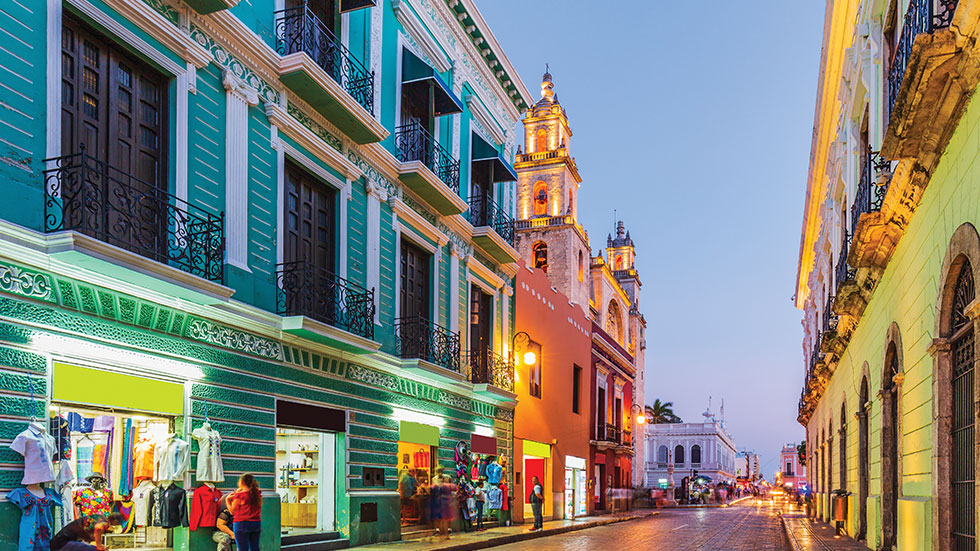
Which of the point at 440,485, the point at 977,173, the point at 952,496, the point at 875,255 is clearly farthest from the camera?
the point at 440,485

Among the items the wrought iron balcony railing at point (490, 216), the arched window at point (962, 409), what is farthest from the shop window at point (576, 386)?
the arched window at point (962, 409)

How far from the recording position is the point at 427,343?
18516 mm

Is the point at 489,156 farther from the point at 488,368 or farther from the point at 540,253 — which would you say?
the point at 540,253

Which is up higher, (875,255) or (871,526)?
(875,255)

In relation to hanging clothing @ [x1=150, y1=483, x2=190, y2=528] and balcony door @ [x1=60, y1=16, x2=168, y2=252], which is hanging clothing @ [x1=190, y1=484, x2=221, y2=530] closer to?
hanging clothing @ [x1=150, y1=483, x2=190, y2=528]

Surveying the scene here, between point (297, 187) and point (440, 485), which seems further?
point (440, 485)

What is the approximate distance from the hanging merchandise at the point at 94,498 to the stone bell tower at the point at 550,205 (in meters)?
38.4

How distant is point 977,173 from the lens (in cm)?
724

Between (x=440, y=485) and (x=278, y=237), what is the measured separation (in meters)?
7.05

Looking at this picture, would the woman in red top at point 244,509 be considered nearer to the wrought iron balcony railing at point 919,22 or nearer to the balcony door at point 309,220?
the balcony door at point 309,220

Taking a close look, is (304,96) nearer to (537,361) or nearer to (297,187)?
(297,187)

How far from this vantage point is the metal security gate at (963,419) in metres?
8.31

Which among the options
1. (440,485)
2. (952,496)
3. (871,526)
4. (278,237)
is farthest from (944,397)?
(440,485)

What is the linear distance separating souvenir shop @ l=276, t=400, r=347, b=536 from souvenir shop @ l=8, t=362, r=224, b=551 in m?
3.33
